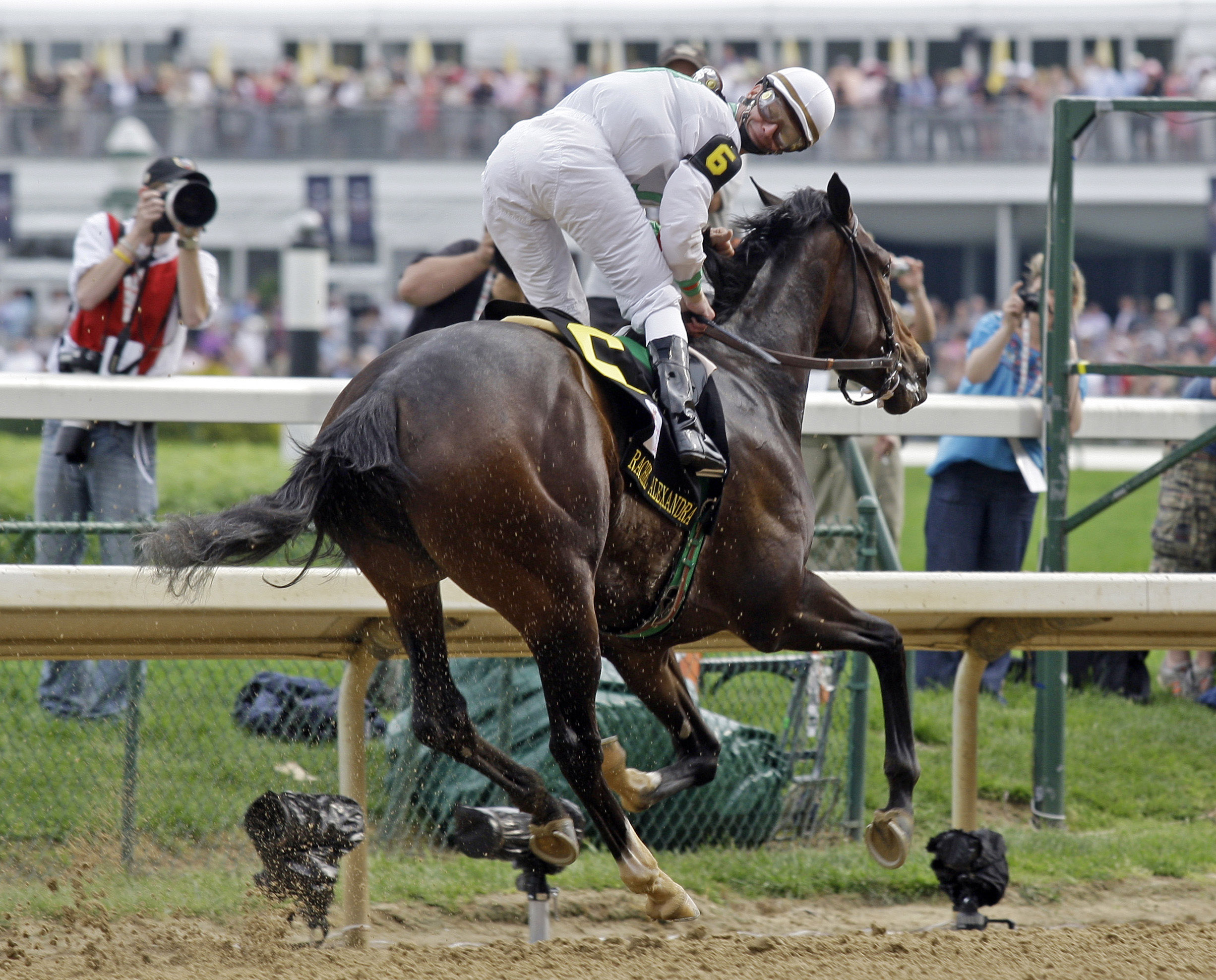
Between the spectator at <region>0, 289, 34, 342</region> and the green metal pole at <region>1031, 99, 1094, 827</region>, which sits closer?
the green metal pole at <region>1031, 99, 1094, 827</region>

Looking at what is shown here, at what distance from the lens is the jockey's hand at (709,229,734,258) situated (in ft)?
14.4

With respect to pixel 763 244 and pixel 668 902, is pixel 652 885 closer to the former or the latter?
pixel 668 902

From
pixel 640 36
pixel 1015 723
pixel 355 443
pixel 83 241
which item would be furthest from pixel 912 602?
pixel 640 36

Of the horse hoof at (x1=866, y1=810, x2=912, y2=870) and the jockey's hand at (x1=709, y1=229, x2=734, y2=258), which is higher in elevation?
the jockey's hand at (x1=709, y1=229, x2=734, y2=258)

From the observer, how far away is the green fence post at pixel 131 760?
464cm

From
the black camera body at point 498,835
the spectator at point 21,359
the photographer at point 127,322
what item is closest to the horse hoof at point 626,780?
the black camera body at point 498,835

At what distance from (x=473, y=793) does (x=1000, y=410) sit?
8.12 feet

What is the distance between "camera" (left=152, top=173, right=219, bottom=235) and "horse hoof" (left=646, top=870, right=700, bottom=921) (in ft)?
9.92

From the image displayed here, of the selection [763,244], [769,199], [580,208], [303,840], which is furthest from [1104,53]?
[303,840]

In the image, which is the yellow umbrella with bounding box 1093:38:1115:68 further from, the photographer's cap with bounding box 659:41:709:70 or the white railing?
the photographer's cap with bounding box 659:41:709:70

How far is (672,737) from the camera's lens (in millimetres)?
4355

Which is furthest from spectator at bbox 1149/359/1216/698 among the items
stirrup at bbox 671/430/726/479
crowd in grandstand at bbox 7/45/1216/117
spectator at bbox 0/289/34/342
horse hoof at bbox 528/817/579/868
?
crowd in grandstand at bbox 7/45/1216/117

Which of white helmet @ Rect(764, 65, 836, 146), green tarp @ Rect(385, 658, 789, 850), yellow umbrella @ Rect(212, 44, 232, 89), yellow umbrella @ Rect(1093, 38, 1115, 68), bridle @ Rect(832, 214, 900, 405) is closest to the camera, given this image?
white helmet @ Rect(764, 65, 836, 146)

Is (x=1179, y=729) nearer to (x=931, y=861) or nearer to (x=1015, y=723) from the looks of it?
(x=1015, y=723)
